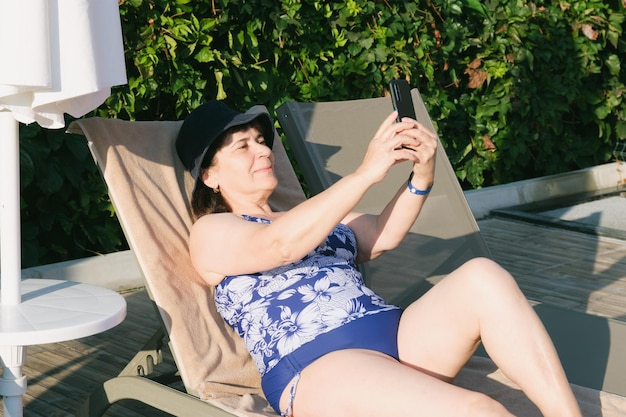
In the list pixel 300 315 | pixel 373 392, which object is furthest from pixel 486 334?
pixel 300 315

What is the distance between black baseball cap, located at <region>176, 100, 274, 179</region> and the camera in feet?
10.1

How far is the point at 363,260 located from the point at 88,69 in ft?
3.75

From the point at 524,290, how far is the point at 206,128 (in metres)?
2.61

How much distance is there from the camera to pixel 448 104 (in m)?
6.77

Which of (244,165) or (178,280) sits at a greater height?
(244,165)

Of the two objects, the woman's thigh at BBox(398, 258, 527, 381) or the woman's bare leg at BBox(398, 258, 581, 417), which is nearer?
the woman's bare leg at BBox(398, 258, 581, 417)

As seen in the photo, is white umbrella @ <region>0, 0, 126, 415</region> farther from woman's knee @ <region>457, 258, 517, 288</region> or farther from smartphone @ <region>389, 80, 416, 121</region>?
woman's knee @ <region>457, 258, 517, 288</region>

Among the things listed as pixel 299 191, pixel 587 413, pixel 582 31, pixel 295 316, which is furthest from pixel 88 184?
pixel 582 31

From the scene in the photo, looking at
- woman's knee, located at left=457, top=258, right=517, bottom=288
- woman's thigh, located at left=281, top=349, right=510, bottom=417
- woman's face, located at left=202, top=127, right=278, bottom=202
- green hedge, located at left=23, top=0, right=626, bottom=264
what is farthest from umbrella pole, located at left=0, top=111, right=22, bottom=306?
green hedge, located at left=23, top=0, right=626, bottom=264

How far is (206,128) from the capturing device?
3135mm

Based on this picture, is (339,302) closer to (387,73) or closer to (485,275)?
(485,275)

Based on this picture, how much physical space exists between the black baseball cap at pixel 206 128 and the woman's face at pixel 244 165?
49 millimetres

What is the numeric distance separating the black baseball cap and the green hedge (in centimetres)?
179

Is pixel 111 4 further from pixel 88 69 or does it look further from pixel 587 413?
pixel 587 413
